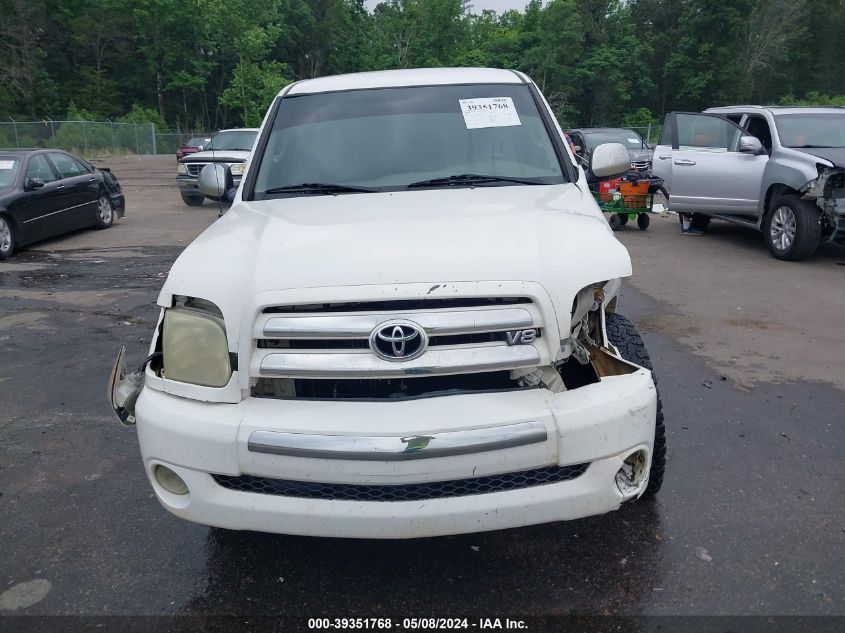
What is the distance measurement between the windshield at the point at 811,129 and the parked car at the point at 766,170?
0.04 feet

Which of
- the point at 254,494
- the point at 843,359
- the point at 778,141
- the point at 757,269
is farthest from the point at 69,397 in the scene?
the point at 778,141

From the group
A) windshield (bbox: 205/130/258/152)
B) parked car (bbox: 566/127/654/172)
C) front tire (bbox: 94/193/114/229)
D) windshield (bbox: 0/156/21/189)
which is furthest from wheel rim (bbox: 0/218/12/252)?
parked car (bbox: 566/127/654/172)

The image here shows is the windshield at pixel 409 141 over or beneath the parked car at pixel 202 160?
over

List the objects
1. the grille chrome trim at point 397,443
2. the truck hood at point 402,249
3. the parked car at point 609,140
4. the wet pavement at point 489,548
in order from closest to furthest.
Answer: the grille chrome trim at point 397,443
the truck hood at point 402,249
the wet pavement at point 489,548
the parked car at point 609,140

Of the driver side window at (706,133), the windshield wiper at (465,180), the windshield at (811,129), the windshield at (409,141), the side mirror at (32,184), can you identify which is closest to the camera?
the windshield wiper at (465,180)

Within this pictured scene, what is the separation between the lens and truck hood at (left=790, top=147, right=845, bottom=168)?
320 inches

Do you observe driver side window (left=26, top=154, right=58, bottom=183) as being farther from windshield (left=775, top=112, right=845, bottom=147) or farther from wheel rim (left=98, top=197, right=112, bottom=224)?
windshield (left=775, top=112, right=845, bottom=147)

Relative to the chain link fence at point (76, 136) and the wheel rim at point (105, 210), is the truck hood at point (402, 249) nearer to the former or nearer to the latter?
the wheel rim at point (105, 210)

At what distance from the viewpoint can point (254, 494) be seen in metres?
2.40

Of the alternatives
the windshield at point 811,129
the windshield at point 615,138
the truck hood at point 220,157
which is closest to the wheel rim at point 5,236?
the truck hood at point 220,157

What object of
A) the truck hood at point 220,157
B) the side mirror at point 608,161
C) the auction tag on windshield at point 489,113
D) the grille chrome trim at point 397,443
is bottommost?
the truck hood at point 220,157

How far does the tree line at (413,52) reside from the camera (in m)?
47.5

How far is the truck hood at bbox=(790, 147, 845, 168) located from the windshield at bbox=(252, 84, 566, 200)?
5.78m

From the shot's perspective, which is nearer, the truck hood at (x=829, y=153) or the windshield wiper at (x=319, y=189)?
the windshield wiper at (x=319, y=189)
